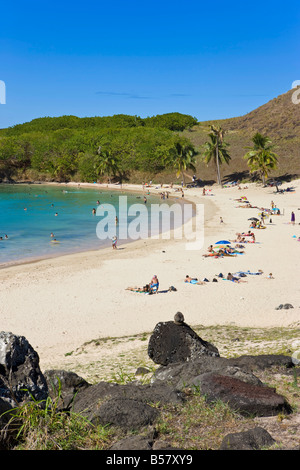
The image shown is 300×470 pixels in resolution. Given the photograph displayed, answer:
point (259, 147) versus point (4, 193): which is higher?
point (259, 147)

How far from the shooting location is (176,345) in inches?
403

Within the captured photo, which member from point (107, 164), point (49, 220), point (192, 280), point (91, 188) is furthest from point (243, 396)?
point (107, 164)

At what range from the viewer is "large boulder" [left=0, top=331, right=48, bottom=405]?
5770 mm

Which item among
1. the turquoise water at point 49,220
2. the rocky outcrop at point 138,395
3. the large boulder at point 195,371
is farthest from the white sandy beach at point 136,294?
the rocky outcrop at point 138,395

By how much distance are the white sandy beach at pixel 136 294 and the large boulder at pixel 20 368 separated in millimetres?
6978

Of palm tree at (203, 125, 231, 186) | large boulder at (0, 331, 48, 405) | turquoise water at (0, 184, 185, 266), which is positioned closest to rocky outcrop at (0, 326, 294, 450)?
large boulder at (0, 331, 48, 405)

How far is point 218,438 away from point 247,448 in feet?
1.81

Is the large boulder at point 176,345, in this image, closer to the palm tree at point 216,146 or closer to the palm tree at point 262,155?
the palm tree at point 262,155

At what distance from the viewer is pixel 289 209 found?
148 ft

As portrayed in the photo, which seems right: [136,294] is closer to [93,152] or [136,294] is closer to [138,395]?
[138,395]

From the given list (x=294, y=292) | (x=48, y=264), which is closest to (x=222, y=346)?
(x=294, y=292)

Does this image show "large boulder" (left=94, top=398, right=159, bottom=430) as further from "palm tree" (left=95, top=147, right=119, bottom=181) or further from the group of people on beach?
"palm tree" (left=95, top=147, right=119, bottom=181)

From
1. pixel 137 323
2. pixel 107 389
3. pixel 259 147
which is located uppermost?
pixel 259 147
